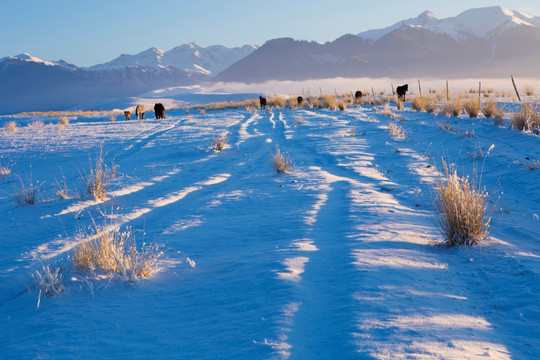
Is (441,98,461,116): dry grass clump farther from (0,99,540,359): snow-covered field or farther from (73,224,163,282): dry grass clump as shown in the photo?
(73,224,163,282): dry grass clump

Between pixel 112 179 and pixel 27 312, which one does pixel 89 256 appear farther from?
pixel 112 179

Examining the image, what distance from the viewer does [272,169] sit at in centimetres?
757

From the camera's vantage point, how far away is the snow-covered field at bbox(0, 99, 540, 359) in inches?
81.5

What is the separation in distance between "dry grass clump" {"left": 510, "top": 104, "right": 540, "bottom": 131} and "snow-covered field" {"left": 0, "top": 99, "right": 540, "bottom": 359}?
9.02ft

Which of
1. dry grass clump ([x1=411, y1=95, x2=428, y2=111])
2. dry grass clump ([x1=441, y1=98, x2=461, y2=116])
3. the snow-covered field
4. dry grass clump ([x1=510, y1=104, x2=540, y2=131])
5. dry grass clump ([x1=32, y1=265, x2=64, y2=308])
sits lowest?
the snow-covered field

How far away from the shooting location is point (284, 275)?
2.79 meters

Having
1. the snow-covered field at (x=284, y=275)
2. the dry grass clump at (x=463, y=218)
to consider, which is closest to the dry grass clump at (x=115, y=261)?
the snow-covered field at (x=284, y=275)

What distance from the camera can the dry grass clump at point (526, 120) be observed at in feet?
30.1

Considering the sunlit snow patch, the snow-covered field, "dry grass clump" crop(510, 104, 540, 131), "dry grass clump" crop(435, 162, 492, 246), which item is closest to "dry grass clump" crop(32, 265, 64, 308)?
A: the snow-covered field

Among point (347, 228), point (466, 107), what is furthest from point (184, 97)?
point (347, 228)

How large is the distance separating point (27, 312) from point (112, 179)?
4.63 m

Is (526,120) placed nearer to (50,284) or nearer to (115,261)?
(115,261)

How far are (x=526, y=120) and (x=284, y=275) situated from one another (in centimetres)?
877

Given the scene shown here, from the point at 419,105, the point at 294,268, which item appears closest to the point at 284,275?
the point at 294,268
